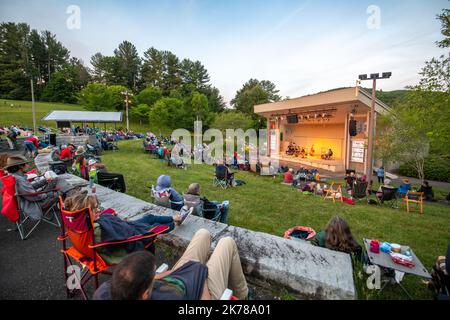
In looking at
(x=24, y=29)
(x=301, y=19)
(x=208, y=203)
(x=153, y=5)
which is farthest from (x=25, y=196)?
(x=24, y=29)

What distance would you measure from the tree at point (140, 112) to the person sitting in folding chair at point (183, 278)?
34885 millimetres

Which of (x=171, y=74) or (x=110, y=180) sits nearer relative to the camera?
(x=110, y=180)

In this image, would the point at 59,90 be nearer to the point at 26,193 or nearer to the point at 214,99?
the point at 214,99

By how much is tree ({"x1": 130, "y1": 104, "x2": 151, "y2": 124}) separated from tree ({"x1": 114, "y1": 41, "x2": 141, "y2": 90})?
52.1 feet

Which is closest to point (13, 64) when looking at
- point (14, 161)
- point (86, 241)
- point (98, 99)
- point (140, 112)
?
point (98, 99)

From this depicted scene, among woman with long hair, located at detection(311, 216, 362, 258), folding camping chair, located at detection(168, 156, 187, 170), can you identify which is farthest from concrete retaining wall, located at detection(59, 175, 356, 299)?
folding camping chair, located at detection(168, 156, 187, 170)

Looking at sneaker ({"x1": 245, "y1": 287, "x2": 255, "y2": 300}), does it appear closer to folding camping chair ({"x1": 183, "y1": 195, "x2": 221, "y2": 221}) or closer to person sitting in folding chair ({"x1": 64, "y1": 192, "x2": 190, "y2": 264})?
person sitting in folding chair ({"x1": 64, "y1": 192, "x2": 190, "y2": 264})

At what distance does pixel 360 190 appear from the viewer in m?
7.56

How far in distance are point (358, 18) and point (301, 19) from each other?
3797mm

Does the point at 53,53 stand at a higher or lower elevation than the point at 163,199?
higher

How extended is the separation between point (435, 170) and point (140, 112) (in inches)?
1470

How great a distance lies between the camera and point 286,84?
52031 millimetres
